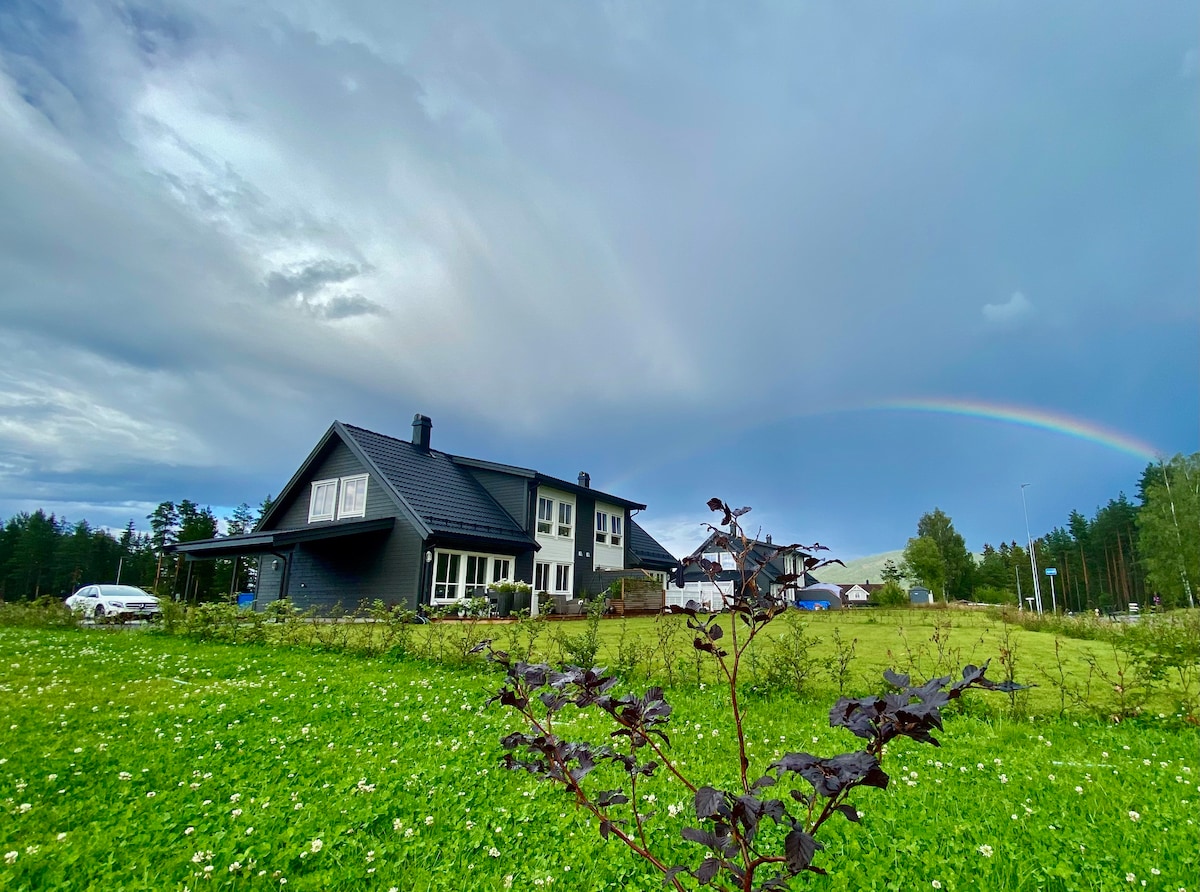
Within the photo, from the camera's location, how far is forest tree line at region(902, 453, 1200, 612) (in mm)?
38500

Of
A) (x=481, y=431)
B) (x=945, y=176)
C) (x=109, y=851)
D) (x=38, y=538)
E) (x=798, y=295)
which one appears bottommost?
(x=109, y=851)

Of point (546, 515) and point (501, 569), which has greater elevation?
point (546, 515)

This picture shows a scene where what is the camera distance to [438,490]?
22.3m

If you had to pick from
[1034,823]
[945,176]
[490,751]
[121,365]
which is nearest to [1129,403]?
[945,176]

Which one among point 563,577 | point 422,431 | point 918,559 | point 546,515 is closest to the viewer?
point 422,431

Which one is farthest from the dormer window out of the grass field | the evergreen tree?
the evergreen tree

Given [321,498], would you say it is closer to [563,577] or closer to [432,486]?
[432,486]

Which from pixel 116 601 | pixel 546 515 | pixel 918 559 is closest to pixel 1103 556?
pixel 918 559

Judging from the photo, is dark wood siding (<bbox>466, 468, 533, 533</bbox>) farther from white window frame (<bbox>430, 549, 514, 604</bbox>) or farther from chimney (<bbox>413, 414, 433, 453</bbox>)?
chimney (<bbox>413, 414, 433, 453</bbox>)

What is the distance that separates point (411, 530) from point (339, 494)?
15.4 feet

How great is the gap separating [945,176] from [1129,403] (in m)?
14.6

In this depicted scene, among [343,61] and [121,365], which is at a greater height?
[343,61]

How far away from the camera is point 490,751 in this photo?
5.00 metres

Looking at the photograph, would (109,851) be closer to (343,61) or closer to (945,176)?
(343,61)
